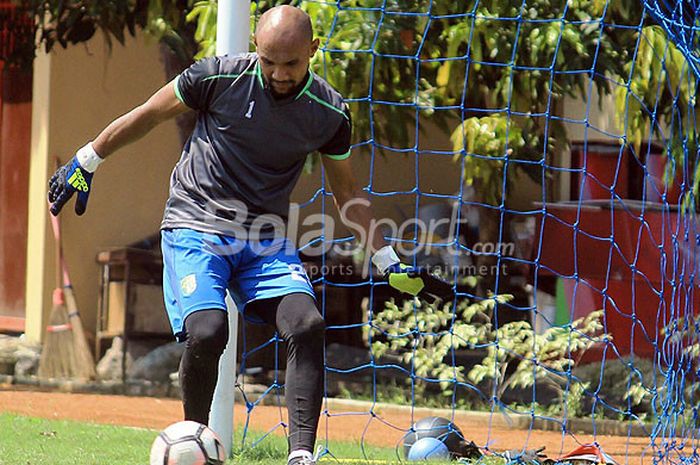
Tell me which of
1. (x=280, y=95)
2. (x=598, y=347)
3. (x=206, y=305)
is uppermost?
(x=280, y=95)

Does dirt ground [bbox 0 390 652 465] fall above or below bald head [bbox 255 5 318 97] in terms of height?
below


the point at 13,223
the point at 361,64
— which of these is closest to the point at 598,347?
the point at 361,64

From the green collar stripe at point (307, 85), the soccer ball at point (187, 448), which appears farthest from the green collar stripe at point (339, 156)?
the soccer ball at point (187, 448)

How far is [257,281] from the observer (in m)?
4.58

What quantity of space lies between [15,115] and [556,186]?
5.04 metres

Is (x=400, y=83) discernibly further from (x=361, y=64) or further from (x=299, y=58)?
(x=299, y=58)

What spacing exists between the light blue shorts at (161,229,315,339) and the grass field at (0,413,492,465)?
4.10 ft

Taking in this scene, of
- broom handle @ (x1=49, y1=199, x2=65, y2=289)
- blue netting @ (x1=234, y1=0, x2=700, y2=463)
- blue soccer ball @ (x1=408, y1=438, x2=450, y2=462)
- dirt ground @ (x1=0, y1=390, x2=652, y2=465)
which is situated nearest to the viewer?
blue soccer ball @ (x1=408, y1=438, x2=450, y2=462)

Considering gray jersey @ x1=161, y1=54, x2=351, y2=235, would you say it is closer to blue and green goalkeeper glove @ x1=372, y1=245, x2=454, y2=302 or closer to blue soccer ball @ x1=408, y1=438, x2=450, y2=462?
blue and green goalkeeper glove @ x1=372, y1=245, x2=454, y2=302

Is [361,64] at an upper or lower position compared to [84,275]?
upper

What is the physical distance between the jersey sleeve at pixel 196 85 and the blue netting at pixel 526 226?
86.5 inches

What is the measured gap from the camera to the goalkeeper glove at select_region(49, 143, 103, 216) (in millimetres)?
4484

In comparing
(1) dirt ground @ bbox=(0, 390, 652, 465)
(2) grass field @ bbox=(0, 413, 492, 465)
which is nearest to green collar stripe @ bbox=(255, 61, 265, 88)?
(2) grass field @ bbox=(0, 413, 492, 465)

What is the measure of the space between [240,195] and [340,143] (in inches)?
18.3
